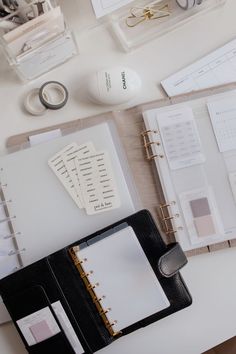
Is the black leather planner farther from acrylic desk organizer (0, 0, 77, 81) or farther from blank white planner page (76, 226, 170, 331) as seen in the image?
acrylic desk organizer (0, 0, 77, 81)

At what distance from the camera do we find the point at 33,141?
2.81 feet

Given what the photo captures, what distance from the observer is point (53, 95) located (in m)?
0.88

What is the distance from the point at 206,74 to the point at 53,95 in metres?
0.31

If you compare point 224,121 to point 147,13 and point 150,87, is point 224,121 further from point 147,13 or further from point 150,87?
point 147,13

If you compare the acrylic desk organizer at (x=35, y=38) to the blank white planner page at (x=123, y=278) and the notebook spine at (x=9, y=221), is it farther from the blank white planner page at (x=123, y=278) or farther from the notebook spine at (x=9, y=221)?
the blank white planner page at (x=123, y=278)

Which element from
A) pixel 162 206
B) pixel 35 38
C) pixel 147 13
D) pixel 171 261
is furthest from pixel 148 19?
pixel 171 261

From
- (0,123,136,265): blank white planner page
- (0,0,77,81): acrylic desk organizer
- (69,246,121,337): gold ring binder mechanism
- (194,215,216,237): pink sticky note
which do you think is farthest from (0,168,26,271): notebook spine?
(194,215,216,237): pink sticky note

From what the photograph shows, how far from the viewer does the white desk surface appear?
81cm

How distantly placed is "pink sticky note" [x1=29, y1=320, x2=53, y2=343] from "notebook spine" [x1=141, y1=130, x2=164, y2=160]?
1.18 feet

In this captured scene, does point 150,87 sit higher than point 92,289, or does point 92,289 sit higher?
point 150,87

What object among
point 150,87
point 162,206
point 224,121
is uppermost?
point 150,87

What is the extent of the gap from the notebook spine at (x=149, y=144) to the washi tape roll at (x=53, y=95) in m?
0.18

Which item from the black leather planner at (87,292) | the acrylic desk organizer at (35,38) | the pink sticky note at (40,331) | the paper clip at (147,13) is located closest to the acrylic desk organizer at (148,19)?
the paper clip at (147,13)

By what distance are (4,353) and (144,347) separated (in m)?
0.26
